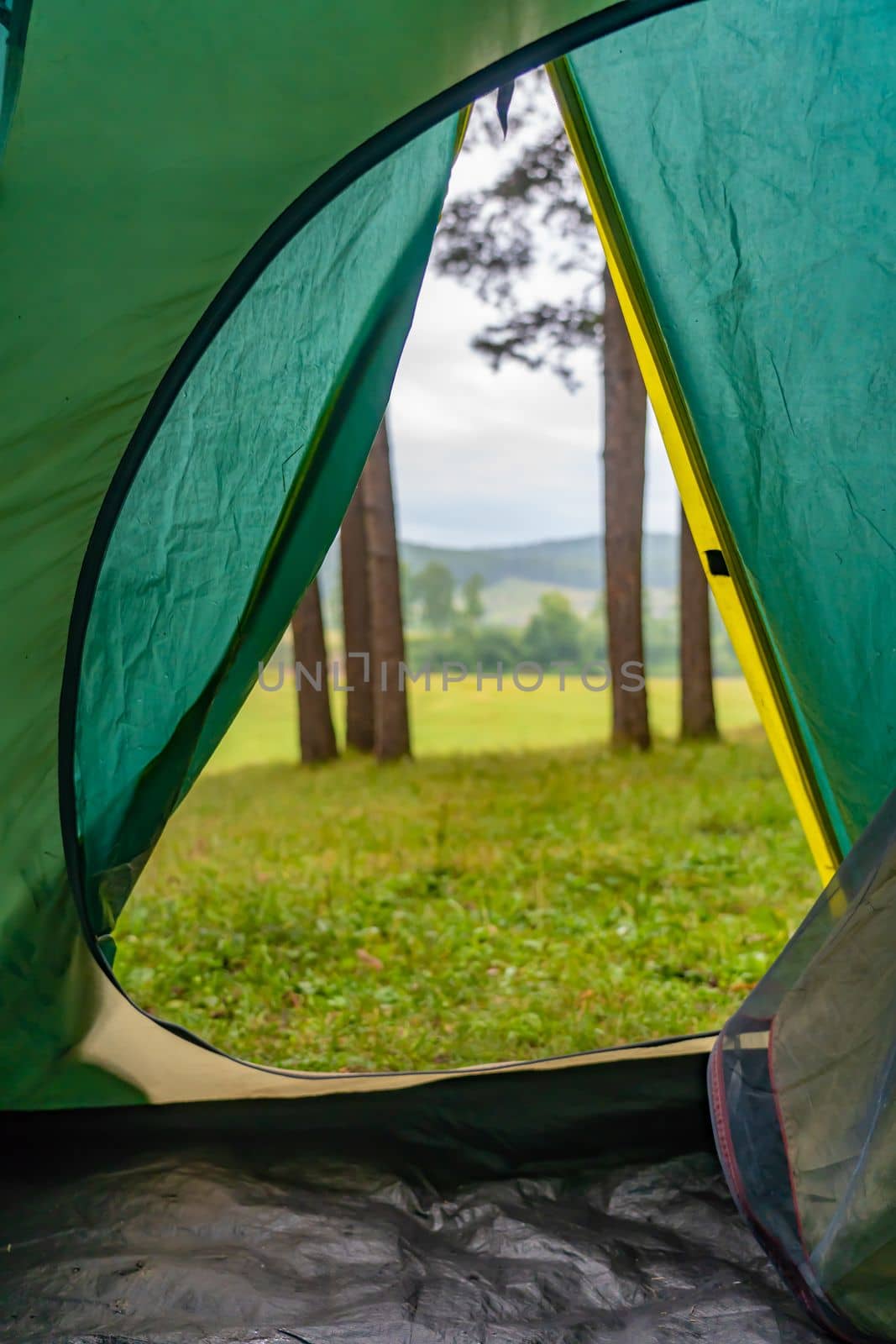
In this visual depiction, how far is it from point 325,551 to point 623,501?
17.1 ft

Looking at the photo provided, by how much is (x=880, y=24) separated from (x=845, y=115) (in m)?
0.14

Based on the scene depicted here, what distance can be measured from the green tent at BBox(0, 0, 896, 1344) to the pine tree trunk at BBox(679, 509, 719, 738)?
5.28 m

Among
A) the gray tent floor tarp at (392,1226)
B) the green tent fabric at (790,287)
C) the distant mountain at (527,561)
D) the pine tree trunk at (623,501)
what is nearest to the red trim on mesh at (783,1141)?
the gray tent floor tarp at (392,1226)

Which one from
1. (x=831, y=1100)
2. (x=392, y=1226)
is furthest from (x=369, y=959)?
(x=831, y=1100)

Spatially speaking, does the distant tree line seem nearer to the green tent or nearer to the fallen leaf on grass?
the fallen leaf on grass

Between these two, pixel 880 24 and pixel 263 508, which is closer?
pixel 880 24

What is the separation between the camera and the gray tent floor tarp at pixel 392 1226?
1645mm

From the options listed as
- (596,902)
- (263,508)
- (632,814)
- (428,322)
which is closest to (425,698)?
(428,322)

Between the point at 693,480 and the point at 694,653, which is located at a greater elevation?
the point at 693,480

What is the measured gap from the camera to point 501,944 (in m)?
3.59

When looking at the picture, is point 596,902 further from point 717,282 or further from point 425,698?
point 425,698

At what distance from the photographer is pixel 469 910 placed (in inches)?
159

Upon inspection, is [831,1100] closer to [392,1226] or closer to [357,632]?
[392,1226]

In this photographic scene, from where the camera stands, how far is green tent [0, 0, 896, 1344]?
5.16 ft
